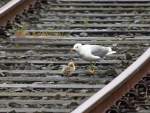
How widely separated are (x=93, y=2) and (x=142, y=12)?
100 centimetres

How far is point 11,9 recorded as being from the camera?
8328mm

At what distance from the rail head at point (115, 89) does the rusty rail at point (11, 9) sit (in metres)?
2.46

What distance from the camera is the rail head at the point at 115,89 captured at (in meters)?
5.11

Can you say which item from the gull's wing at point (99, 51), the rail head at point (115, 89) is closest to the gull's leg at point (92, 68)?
the gull's wing at point (99, 51)

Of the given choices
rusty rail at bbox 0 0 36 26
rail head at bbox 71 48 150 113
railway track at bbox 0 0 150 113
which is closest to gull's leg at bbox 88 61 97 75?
railway track at bbox 0 0 150 113

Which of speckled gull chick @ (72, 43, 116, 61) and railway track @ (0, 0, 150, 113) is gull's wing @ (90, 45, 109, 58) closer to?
speckled gull chick @ (72, 43, 116, 61)

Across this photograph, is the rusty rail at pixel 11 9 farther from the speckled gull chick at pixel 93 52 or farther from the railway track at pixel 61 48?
the speckled gull chick at pixel 93 52

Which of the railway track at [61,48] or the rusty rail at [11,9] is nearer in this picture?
the railway track at [61,48]

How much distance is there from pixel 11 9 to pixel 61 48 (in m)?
1.23

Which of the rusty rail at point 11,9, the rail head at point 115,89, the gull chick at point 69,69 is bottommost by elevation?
the rail head at point 115,89

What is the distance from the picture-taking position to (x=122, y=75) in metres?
5.77

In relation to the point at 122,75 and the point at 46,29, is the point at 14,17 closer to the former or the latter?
the point at 46,29

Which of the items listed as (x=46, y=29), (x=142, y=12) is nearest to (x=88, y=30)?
(x=46, y=29)

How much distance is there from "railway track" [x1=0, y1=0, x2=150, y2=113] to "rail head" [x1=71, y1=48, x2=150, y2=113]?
0.13m
